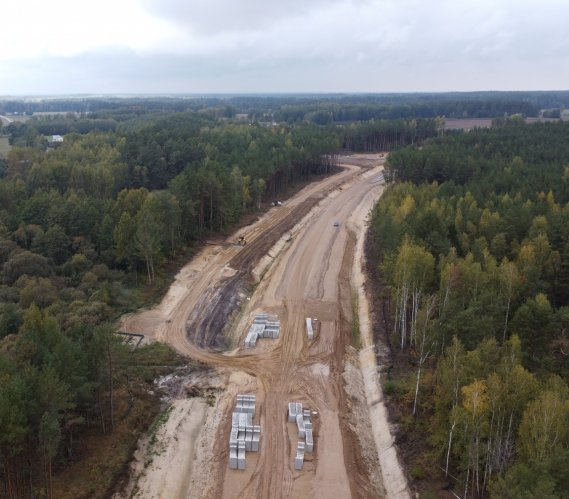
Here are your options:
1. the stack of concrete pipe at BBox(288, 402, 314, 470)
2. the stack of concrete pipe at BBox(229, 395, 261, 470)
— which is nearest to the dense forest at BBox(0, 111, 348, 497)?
the stack of concrete pipe at BBox(229, 395, 261, 470)

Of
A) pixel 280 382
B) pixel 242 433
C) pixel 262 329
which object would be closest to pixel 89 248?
pixel 262 329

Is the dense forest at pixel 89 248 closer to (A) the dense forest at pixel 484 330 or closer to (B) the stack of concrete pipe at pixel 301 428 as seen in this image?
(B) the stack of concrete pipe at pixel 301 428

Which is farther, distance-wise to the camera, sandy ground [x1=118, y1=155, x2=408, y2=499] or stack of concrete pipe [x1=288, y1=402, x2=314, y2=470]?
stack of concrete pipe [x1=288, y1=402, x2=314, y2=470]

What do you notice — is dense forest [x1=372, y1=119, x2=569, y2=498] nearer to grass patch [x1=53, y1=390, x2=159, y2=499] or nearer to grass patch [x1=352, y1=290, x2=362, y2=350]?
grass patch [x1=352, y1=290, x2=362, y2=350]

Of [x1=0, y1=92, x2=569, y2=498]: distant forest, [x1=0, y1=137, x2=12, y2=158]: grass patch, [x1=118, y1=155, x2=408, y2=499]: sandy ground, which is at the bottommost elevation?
[x1=118, y1=155, x2=408, y2=499]: sandy ground

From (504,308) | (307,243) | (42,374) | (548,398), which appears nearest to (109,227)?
(307,243)

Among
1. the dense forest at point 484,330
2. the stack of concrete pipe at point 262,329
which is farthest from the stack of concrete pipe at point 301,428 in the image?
the stack of concrete pipe at point 262,329
